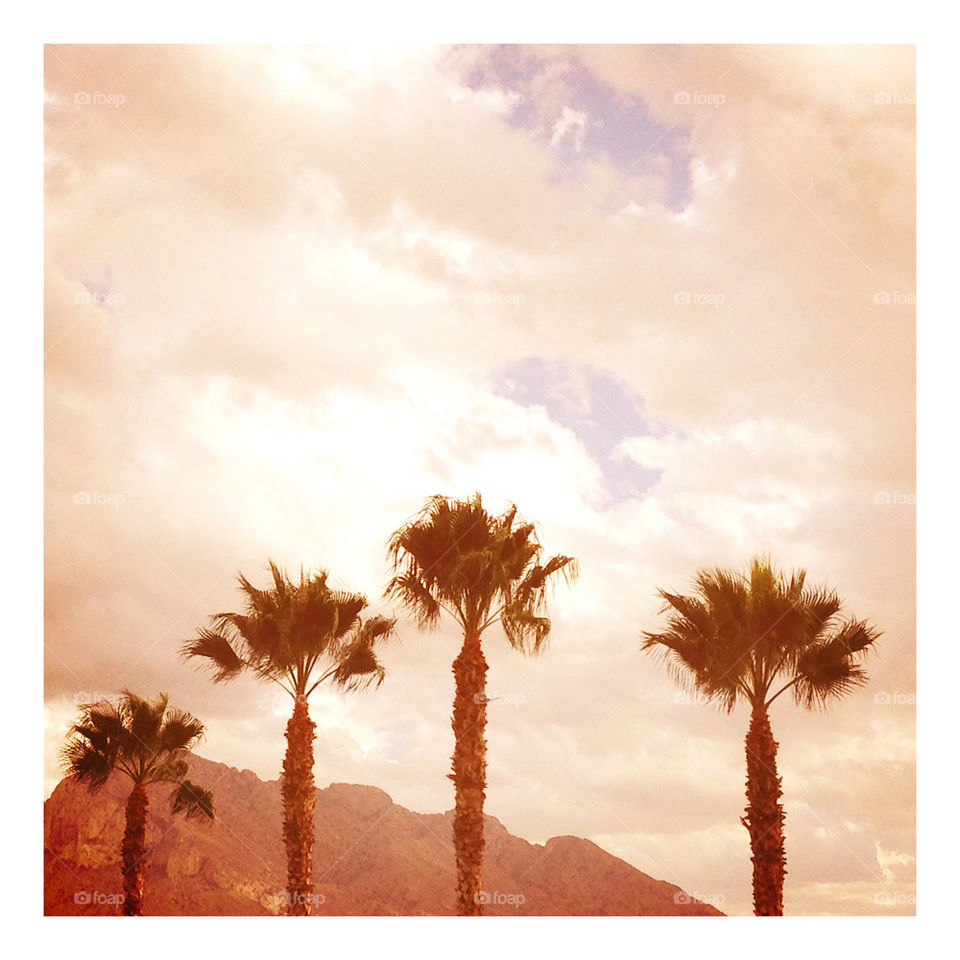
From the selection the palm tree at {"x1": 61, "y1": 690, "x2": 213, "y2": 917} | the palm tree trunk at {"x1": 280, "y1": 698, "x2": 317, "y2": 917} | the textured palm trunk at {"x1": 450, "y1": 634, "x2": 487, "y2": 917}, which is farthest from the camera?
the palm tree at {"x1": 61, "y1": 690, "x2": 213, "y2": 917}

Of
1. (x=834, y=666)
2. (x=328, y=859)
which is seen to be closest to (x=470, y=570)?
(x=834, y=666)

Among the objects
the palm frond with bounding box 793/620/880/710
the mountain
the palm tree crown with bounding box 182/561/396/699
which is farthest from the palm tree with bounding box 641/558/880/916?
the mountain

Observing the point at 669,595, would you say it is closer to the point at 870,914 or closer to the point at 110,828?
the point at 870,914

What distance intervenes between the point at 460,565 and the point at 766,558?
17.3ft

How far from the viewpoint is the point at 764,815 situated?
51.1 feet

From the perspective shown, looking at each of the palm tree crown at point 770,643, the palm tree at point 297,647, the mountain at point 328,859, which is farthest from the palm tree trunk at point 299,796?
the mountain at point 328,859

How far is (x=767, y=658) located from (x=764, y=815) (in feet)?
8.30

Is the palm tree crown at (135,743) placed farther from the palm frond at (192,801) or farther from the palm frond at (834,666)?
the palm frond at (834,666)

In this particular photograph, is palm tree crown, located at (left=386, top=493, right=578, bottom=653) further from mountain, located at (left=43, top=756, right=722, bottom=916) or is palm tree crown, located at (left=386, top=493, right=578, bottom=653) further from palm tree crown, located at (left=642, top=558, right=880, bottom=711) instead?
mountain, located at (left=43, top=756, right=722, bottom=916)

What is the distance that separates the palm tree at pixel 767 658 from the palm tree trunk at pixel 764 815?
2cm

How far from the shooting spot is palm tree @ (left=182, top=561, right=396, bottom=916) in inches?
663

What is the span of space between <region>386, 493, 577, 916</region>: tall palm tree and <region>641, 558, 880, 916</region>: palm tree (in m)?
2.73

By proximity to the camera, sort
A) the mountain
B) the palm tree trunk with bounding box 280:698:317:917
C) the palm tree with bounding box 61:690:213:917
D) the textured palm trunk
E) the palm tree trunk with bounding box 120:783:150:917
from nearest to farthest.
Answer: the textured palm trunk < the palm tree trunk with bounding box 280:698:317:917 < the palm tree trunk with bounding box 120:783:150:917 < the palm tree with bounding box 61:690:213:917 < the mountain

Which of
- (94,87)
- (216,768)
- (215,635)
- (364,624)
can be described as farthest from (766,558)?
(216,768)
